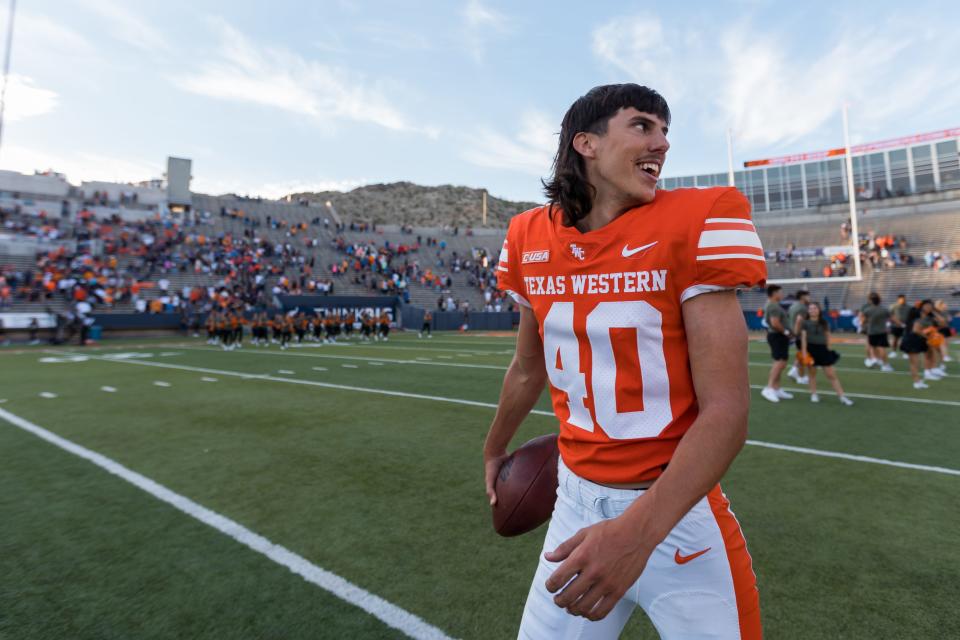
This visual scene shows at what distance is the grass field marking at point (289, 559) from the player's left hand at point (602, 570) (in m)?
1.66

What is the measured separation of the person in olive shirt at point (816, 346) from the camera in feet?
25.7

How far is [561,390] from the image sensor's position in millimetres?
1548

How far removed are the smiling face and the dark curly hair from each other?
0.03 meters

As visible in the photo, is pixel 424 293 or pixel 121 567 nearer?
pixel 121 567

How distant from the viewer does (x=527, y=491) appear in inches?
71.1

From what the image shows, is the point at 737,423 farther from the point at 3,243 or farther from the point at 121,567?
the point at 3,243

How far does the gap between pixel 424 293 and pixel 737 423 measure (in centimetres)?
3591

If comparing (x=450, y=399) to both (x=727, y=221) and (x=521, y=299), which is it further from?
(x=727, y=221)

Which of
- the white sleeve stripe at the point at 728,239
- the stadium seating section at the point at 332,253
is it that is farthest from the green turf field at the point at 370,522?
the stadium seating section at the point at 332,253

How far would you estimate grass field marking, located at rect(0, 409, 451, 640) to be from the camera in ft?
8.19

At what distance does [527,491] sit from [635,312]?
819 mm

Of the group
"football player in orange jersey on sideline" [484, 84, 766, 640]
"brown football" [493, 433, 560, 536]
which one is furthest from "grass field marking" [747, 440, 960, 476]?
"football player in orange jersey on sideline" [484, 84, 766, 640]

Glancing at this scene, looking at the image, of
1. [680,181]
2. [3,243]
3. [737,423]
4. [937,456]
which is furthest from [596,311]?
[680,181]

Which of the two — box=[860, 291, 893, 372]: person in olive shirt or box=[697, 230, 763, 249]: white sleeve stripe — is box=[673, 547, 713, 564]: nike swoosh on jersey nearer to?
box=[697, 230, 763, 249]: white sleeve stripe
